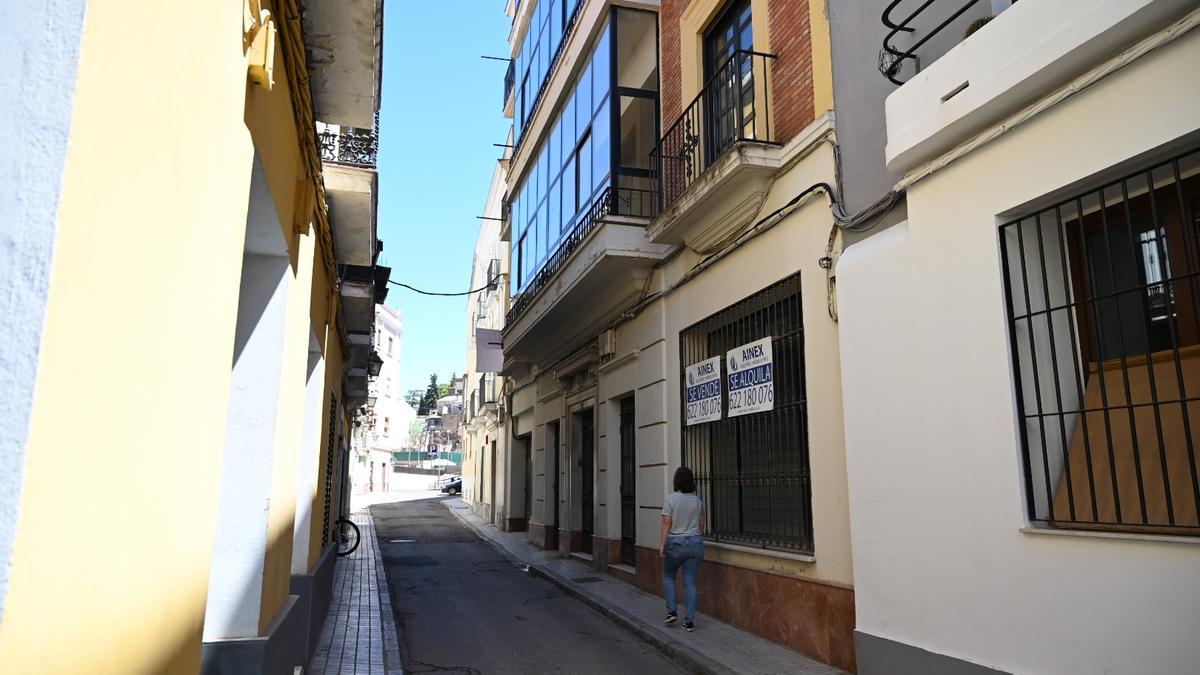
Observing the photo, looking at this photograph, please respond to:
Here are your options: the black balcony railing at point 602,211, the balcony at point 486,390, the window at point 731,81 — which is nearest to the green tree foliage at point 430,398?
the balcony at point 486,390

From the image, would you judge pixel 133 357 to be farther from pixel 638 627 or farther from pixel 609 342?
pixel 609 342

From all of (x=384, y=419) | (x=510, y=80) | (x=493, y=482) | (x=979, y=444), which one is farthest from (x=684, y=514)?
(x=384, y=419)

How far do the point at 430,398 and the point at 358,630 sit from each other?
85.6 m

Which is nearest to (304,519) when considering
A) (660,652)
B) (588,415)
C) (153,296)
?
(660,652)

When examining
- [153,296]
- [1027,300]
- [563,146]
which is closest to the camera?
[153,296]

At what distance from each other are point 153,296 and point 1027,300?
4642 millimetres

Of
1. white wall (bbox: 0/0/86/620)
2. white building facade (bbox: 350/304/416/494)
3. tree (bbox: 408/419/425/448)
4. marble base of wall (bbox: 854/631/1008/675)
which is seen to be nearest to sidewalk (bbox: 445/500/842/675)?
marble base of wall (bbox: 854/631/1008/675)

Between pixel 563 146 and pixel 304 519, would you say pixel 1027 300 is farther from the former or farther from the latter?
pixel 563 146

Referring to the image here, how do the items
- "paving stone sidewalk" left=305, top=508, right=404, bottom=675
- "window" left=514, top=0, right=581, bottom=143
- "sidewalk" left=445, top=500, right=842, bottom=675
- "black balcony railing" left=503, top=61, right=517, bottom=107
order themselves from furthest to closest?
"black balcony railing" left=503, top=61, right=517, bottom=107 < "window" left=514, top=0, right=581, bottom=143 < "paving stone sidewalk" left=305, top=508, right=404, bottom=675 < "sidewalk" left=445, top=500, right=842, bottom=675

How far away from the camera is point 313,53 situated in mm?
5648

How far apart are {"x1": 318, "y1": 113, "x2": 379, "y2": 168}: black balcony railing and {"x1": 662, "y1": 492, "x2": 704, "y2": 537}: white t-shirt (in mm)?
4466

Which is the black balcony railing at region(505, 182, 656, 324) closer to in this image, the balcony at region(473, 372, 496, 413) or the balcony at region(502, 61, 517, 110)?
the balcony at region(502, 61, 517, 110)

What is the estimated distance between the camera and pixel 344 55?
5668mm

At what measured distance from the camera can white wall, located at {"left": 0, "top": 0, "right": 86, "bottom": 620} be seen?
1463 mm
